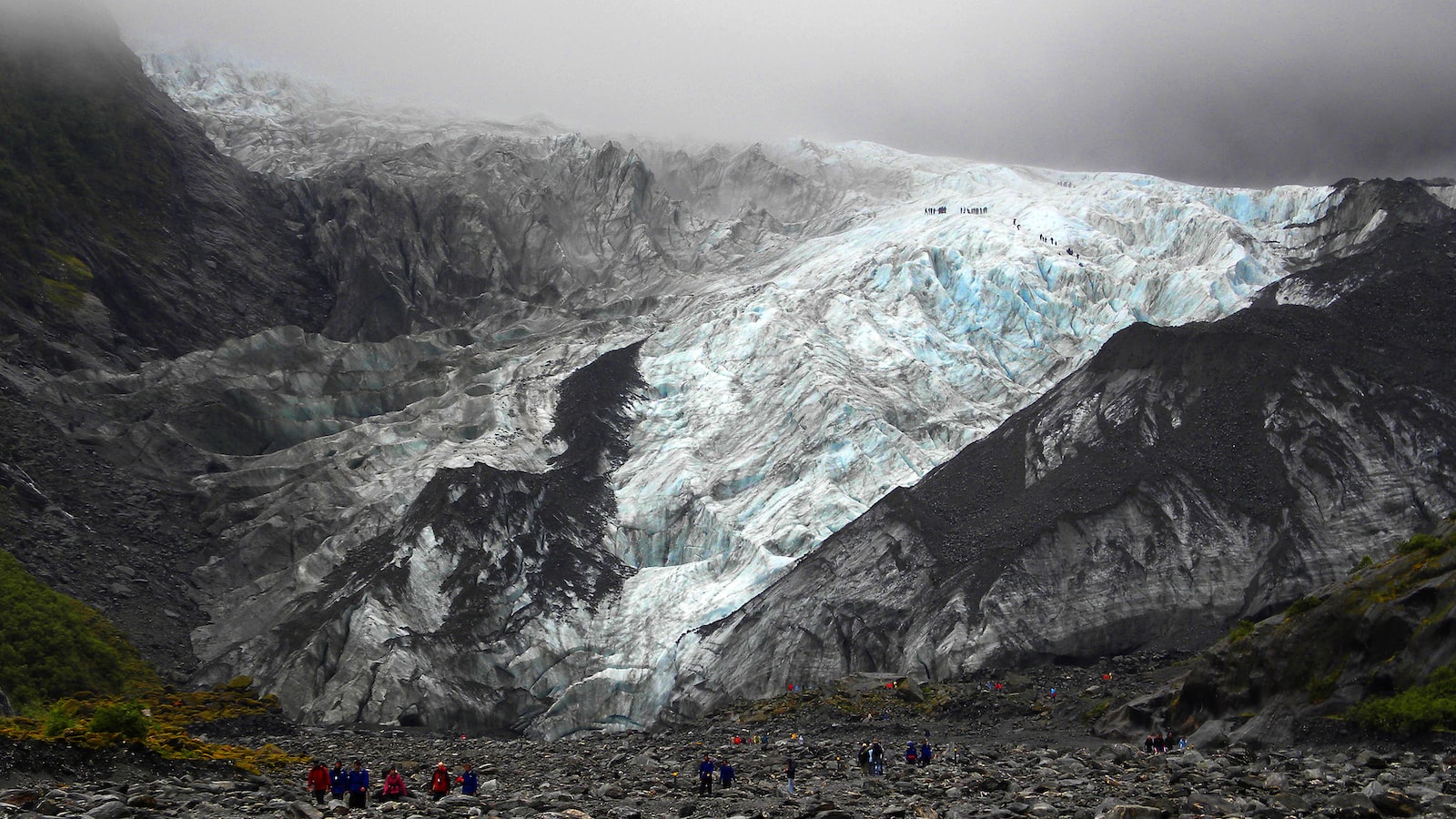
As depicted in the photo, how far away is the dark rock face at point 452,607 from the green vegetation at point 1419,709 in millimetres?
56466

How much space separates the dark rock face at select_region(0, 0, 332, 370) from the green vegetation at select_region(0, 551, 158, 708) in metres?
34.0

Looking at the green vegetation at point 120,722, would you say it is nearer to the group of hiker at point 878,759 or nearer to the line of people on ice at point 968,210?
the group of hiker at point 878,759

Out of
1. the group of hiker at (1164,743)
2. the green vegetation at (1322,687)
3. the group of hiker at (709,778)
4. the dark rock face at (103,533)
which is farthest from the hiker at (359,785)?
the dark rock face at (103,533)

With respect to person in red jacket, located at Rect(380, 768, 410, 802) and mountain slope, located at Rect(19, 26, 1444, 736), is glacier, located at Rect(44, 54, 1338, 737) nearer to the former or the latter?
mountain slope, located at Rect(19, 26, 1444, 736)

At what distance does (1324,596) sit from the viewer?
48.8 m

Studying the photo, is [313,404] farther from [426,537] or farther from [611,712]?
[611,712]

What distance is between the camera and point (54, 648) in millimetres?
73312

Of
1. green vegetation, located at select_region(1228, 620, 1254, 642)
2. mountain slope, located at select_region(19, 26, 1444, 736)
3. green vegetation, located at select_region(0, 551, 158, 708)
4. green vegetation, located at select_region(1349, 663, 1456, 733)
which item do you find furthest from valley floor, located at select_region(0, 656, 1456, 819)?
mountain slope, located at select_region(19, 26, 1444, 736)

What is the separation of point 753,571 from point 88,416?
57852 mm

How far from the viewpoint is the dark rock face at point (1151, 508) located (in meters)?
72.7

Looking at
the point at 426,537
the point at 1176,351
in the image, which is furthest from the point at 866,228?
the point at 426,537

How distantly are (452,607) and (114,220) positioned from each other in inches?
2732

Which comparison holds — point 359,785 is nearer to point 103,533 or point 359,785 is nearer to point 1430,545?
point 1430,545

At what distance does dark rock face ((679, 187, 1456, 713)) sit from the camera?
238ft
